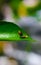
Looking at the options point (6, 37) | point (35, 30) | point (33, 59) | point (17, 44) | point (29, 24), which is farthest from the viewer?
point (35, 30)

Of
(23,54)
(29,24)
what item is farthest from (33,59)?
(29,24)

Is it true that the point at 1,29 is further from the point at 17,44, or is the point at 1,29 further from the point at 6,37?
the point at 17,44

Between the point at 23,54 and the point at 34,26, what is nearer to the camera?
the point at 23,54

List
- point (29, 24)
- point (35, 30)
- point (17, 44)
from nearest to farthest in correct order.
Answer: point (17, 44), point (29, 24), point (35, 30)

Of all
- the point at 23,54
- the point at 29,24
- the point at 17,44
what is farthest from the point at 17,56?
the point at 29,24

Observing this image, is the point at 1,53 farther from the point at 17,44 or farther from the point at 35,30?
the point at 35,30

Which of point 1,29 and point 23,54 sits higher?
point 1,29

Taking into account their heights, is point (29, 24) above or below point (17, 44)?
above

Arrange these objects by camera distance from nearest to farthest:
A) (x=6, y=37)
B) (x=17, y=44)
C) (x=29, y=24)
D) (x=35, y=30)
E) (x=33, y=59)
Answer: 1. (x=6, y=37)
2. (x=33, y=59)
3. (x=17, y=44)
4. (x=29, y=24)
5. (x=35, y=30)

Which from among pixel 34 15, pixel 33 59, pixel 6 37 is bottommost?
pixel 33 59
